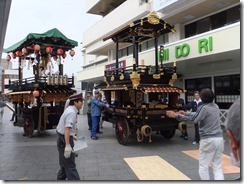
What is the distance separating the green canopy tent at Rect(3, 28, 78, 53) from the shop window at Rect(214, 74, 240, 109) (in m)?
6.61

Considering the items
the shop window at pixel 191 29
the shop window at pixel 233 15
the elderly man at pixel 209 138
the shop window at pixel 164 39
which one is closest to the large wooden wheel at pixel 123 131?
the elderly man at pixel 209 138

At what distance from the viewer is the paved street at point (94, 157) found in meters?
5.25

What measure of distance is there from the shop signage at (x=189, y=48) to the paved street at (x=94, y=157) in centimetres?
318

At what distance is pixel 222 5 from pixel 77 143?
9.47 metres

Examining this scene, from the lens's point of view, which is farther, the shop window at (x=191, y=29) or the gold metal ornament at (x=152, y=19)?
the shop window at (x=191, y=29)

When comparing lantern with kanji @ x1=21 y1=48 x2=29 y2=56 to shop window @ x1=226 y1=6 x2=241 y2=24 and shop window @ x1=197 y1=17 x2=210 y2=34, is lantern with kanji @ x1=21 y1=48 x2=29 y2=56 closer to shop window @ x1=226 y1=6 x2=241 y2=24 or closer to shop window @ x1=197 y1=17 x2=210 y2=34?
shop window @ x1=197 y1=17 x2=210 y2=34

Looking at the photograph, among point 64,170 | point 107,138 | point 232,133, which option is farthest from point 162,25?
point 232,133

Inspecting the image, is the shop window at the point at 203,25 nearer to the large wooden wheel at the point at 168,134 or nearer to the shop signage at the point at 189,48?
the shop signage at the point at 189,48

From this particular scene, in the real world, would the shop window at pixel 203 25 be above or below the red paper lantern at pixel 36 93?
above

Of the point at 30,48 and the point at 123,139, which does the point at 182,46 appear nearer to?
the point at 123,139

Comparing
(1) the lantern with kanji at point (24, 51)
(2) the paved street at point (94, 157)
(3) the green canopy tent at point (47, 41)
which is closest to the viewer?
(2) the paved street at point (94, 157)

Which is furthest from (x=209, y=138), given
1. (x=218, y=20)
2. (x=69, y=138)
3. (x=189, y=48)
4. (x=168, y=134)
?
(x=218, y=20)

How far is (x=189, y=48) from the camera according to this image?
33.7ft

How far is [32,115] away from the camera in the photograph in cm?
964
